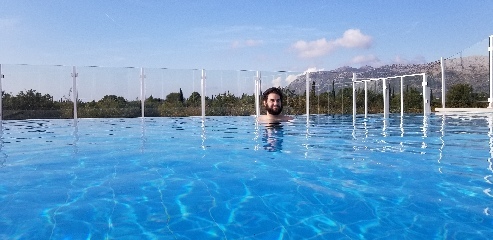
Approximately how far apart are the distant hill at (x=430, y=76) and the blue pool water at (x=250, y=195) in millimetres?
14379

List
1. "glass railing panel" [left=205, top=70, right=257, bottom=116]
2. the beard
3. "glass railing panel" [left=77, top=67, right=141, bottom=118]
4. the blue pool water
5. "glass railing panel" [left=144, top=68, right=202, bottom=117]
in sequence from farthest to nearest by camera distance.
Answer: "glass railing panel" [left=205, top=70, right=257, bottom=116]
"glass railing panel" [left=144, top=68, right=202, bottom=117]
"glass railing panel" [left=77, top=67, right=141, bottom=118]
the beard
the blue pool water

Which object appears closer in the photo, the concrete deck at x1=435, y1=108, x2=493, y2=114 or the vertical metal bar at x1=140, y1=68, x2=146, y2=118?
the vertical metal bar at x1=140, y1=68, x2=146, y2=118

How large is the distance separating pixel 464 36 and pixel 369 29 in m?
12.1

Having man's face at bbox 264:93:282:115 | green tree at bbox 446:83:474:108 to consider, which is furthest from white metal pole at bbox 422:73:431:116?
man's face at bbox 264:93:282:115

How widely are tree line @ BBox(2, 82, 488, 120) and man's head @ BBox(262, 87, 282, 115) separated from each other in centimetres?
826

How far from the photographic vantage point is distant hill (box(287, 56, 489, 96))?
63.0 feet

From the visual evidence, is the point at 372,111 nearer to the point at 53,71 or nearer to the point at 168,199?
the point at 53,71

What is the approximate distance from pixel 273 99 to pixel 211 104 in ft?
29.0

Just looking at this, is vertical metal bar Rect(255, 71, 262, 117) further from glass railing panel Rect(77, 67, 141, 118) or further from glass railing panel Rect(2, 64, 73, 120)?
glass railing panel Rect(2, 64, 73, 120)

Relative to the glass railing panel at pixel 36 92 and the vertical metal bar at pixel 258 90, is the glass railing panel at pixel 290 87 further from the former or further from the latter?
the glass railing panel at pixel 36 92

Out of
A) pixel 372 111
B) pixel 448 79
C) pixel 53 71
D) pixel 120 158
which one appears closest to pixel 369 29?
pixel 448 79

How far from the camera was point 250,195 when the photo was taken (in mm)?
2998

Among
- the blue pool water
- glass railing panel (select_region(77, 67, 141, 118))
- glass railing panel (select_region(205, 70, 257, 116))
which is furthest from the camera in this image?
glass railing panel (select_region(205, 70, 257, 116))

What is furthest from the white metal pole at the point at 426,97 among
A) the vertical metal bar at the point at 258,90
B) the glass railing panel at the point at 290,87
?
the vertical metal bar at the point at 258,90
